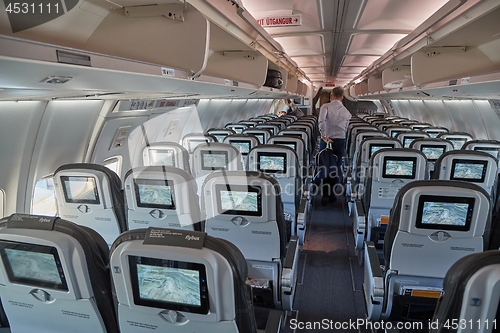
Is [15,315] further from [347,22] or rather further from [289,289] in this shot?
[347,22]

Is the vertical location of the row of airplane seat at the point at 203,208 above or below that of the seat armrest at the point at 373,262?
above

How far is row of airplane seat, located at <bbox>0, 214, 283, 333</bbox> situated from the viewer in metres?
1.62

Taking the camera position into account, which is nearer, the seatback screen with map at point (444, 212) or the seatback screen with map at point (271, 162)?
the seatback screen with map at point (444, 212)

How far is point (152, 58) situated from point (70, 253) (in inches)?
64.0

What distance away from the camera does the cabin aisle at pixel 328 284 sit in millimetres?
3506

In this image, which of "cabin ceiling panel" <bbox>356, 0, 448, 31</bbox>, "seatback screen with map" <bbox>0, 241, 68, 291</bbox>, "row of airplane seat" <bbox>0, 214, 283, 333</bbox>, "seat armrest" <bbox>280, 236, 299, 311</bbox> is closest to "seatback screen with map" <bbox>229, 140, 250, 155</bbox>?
"cabin ceiling panel" <bbox>356, 0, 448, 31</bbox>

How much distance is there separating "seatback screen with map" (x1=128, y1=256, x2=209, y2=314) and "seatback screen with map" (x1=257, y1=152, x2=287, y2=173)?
3.41 metres

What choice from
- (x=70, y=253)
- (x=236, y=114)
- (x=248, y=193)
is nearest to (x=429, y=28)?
(x=248, y=193)

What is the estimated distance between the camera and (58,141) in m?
4.38

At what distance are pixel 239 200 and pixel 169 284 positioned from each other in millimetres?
1441

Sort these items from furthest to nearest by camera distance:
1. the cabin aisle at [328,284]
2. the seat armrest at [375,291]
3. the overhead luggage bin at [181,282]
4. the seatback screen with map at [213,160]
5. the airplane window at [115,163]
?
the airplane window at [115,163], the seatback screen with map at [213,160], the cabin aisle at [328,284], the seat armrest at [375,291], the overhead luggage bin at [181,282]

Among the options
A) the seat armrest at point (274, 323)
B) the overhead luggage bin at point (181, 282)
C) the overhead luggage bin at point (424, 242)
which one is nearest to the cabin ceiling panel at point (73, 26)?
the overhead luggage bin at point (181, 282)

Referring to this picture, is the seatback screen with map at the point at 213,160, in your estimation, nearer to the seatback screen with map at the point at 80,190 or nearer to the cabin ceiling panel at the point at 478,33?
the seatback screen with map at the point at 80,190

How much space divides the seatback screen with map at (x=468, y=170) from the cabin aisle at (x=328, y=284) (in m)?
1.72
